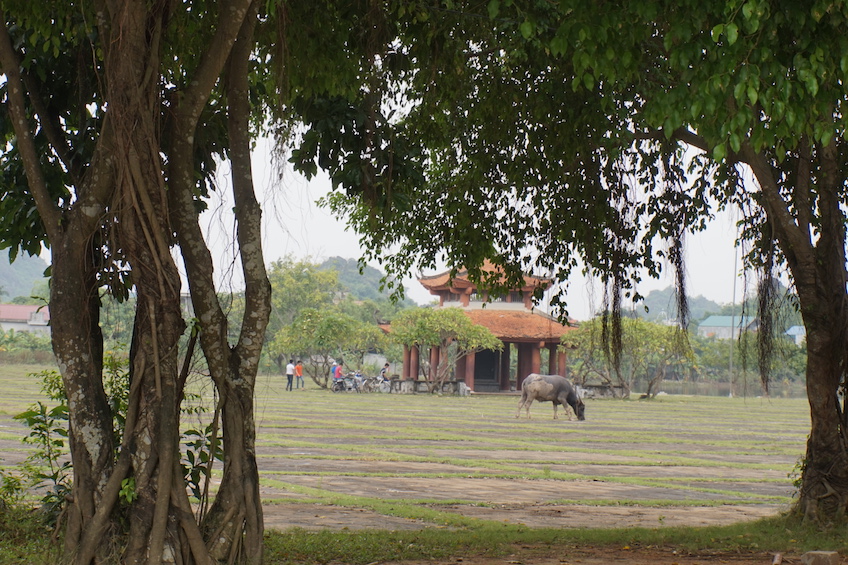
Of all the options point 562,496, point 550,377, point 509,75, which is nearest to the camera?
point 509,75

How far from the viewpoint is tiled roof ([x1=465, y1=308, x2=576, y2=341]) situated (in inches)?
1604

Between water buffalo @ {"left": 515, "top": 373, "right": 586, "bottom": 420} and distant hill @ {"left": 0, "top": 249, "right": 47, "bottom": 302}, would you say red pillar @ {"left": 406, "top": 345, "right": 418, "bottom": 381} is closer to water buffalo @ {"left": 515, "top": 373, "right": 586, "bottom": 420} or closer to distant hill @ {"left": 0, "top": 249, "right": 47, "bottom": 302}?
water buffalo @ {"left": 515, "top": 373, "right": 586, "bottom": 420}

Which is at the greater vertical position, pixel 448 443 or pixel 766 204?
pixel 766 204

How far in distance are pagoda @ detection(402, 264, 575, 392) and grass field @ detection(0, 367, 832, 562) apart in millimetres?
16730

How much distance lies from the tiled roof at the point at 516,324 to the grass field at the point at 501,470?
1634 centimetres

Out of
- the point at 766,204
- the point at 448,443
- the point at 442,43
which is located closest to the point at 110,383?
the point at 442,43

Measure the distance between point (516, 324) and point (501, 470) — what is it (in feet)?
94.9

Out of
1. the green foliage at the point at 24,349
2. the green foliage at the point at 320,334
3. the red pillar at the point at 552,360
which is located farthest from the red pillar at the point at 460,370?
the green foliage at the point at 24,349

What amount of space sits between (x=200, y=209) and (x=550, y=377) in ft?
63.2

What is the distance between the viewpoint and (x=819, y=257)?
26.3ft

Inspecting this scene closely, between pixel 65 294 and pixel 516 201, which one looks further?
pixel 516 201

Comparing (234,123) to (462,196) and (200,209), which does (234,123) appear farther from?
(462,196)

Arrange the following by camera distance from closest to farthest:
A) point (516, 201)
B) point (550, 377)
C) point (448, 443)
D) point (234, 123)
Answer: point (234, 123), point (516, 201), point (448, 443), point (550, 377)

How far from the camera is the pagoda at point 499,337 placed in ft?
135
